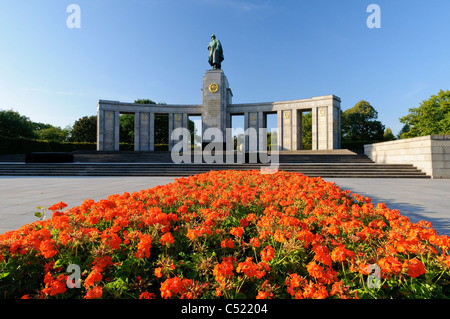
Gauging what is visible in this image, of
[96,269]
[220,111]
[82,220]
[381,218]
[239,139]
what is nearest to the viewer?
[96,269]

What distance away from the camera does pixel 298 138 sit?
35.1 meters

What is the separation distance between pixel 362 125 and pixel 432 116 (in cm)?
2172

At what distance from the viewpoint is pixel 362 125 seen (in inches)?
2317

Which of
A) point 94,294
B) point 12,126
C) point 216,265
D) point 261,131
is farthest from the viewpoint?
point 12,126

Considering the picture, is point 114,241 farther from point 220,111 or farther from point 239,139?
point 239,139

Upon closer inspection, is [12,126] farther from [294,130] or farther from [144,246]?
[144,246]

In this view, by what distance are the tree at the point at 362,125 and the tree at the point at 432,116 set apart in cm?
1481

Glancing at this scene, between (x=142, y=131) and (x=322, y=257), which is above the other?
(x=142, y=131)

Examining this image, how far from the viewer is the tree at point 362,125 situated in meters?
57.9

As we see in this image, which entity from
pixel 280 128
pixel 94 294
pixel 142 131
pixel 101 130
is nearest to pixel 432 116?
pixel 280 128

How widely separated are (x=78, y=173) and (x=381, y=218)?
17.6m

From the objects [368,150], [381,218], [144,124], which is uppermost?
[144,124]

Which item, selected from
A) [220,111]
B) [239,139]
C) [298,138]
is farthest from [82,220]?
[239,139]

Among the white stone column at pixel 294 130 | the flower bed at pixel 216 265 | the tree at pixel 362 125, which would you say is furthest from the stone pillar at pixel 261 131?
the flower bed at pixel 216 265
